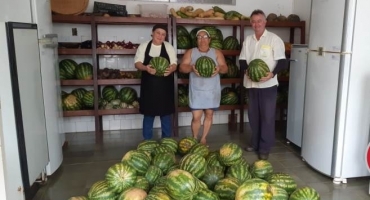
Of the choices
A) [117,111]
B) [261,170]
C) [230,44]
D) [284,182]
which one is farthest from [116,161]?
[230,44]

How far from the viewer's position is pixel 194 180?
2000mm

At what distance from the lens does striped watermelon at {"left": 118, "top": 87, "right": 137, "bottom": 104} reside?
15.5ft

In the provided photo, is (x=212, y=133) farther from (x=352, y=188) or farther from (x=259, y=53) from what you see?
(x=352, y=188)

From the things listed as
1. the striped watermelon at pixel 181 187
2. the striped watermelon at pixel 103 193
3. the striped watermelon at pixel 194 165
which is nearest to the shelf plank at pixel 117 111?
the striped watermelon at pixel 194 165

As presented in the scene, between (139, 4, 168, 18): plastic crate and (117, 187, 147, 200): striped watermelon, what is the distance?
3107 millimetres

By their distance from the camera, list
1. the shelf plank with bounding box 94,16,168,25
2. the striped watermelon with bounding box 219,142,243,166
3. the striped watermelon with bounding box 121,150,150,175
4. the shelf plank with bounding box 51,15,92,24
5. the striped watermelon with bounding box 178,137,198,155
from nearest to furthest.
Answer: the striped watermelon with bounding box 121,150,150,175, the striped watermelon with bounding box 219,142,243,166, the striped watermelon with bounding box 178,137,198,155, the shelf plank with bounding box 51,15,92,24, the shelf plank with bounding box 94,16,168,25

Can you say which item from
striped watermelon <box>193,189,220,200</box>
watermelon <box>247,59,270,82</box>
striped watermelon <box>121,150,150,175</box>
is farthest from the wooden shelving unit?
striped watermelon <box>193,189,220,200</box>

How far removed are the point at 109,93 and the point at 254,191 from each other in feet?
10.8

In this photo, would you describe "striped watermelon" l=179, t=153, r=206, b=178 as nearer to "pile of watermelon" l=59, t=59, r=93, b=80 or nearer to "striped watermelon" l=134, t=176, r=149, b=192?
"striped watermelon" l=134, t=176, r=149, b=192

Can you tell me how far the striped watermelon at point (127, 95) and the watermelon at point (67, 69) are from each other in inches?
28.4

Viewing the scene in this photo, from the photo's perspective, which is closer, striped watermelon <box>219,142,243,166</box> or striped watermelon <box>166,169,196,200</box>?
striped watermelon <box>166,169,196,200</box>

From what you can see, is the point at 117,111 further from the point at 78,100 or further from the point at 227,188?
the point at 227,188

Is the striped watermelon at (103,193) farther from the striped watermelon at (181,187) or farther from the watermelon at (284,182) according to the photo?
the watermelon at (284,182)

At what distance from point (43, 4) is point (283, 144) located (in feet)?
11.0
